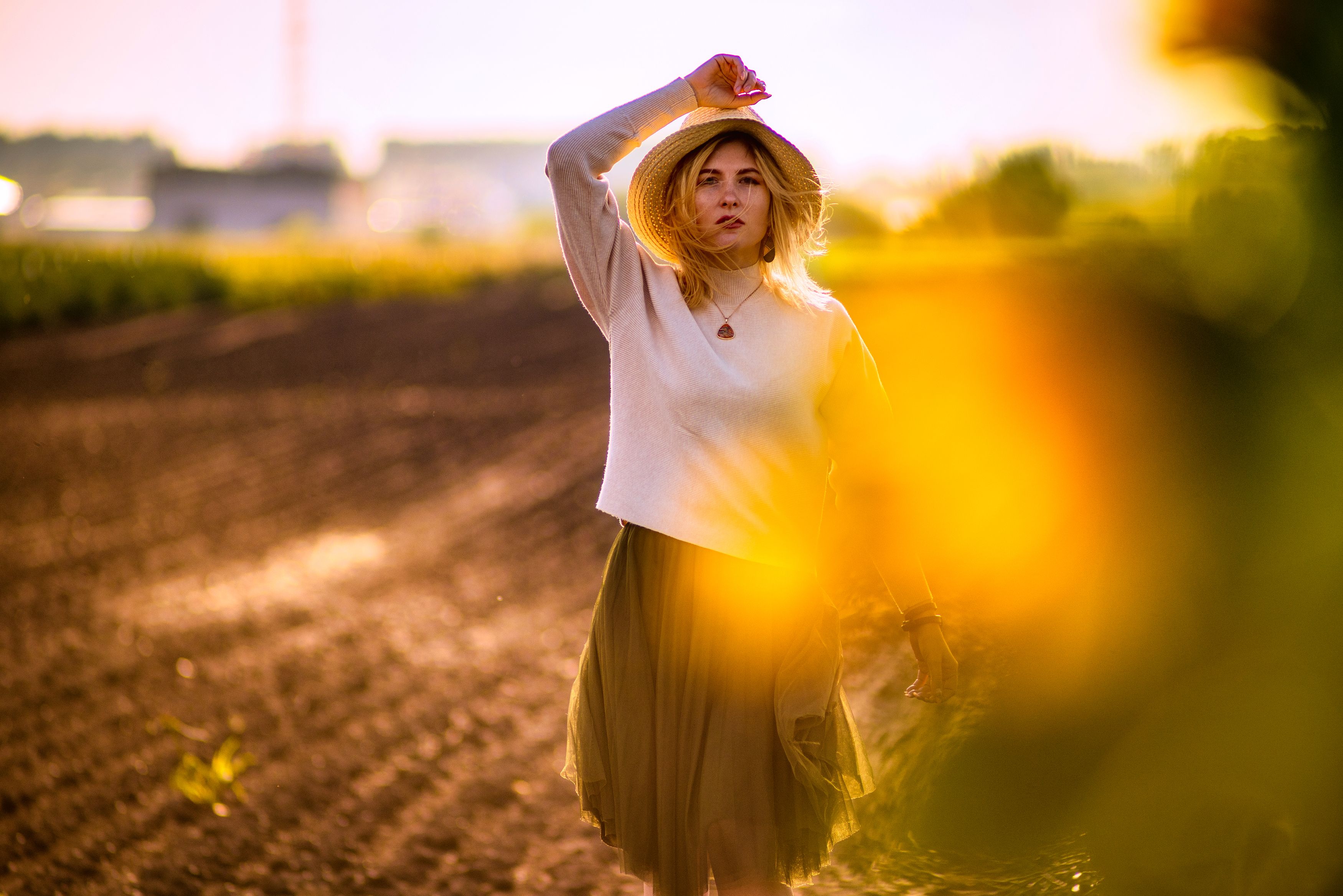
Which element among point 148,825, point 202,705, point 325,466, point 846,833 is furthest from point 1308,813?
point 325,466

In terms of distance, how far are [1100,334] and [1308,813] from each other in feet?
2.13

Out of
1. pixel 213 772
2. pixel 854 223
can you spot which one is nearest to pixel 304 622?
pixel 213 772

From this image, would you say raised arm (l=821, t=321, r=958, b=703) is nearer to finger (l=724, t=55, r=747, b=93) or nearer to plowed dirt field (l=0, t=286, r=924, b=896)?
finger (l=724, t=55, r=747, b=93)

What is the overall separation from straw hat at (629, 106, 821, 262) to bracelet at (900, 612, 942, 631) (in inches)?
24.7

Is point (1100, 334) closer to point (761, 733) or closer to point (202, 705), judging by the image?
point (761, 733)

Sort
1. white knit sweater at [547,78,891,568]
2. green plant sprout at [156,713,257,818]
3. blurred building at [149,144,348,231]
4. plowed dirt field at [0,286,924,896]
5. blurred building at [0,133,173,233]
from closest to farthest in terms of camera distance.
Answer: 1. white knit sweater at [547,78,891,568]
2. plowed dirt field at [0,286,924,896]
3. green plant sprout at [156,713,257,818]
4. blurred building at [0,133,173,233]
5. blurred building at [149,144,348,231]

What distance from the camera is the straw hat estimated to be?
145cm

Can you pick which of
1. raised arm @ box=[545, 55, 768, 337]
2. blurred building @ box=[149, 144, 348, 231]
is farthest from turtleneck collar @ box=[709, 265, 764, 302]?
blurred building @ box=[149, 144, 348, 231]

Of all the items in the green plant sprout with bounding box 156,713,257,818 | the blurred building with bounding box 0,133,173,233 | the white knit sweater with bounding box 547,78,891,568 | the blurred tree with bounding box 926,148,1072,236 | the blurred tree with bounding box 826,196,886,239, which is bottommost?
the green plant sprout with bounding box 156,713,257,818

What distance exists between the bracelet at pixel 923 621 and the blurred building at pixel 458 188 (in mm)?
22034

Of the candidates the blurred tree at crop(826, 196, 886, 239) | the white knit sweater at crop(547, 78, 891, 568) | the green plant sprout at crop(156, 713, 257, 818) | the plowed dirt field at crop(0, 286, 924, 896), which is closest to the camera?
the white knit sweater at crop(547, 78, 891, 568)

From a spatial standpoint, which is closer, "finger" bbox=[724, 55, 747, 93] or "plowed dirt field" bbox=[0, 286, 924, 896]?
"finger" bbox=[724, 55, 747, 93]

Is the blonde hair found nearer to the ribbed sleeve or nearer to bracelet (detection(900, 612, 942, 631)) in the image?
the ribbed sleeve

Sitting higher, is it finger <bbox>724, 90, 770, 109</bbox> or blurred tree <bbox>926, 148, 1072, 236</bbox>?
finger <bbox>724, 90, 770, 109</bbox>
